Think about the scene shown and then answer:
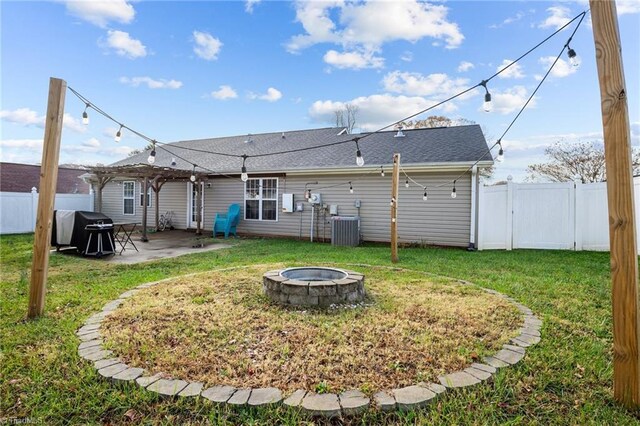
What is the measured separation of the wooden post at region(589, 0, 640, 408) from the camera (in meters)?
1.93

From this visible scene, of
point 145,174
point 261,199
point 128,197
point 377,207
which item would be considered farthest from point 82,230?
point 128,197

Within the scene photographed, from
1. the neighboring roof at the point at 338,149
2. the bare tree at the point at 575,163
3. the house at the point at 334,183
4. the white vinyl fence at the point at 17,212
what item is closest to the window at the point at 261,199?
the house at the point at 334,183

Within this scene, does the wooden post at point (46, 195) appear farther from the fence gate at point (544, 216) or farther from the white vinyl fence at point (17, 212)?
the white vinyl fence at point (17, 212)

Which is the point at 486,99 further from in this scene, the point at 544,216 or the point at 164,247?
the point at 164,247

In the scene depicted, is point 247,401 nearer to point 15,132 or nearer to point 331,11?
point 331,11

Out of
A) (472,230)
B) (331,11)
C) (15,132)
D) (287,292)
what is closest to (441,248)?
(472,230)

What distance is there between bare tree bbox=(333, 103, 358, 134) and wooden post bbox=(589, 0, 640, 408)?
2233 centimetres

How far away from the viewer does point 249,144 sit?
14453 millimetres

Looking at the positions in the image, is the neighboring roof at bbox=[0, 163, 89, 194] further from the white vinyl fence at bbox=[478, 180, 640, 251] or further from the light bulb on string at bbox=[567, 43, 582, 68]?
the light bulb on string at bbox=[567, 43, 582, 68]

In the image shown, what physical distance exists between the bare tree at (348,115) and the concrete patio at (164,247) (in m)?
15.4

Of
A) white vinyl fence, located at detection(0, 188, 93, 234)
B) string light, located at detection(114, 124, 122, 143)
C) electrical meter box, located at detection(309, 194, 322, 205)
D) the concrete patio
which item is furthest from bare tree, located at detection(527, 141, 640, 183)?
white vinyl fence, located at detection(0, 188, 93, 234)

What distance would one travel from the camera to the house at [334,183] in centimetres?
920

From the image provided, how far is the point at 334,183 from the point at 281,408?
8961 millimetres

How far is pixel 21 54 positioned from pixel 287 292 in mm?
7104
